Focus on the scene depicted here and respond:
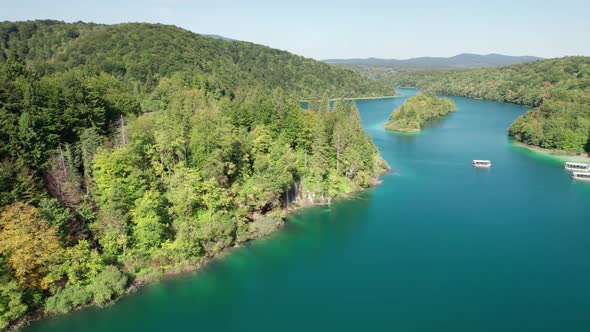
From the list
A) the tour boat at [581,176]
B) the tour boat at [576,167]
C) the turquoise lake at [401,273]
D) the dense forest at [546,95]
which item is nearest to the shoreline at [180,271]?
the turquoise lake at [401,273]

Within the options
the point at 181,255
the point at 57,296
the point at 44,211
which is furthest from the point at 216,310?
the point at 44,211

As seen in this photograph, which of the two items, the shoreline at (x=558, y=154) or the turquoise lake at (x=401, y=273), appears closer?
the turquoise lake at (x=401, y=273)

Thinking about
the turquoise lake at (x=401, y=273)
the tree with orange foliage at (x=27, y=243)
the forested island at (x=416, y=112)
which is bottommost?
the turquoise lake at (x=401, y=273)

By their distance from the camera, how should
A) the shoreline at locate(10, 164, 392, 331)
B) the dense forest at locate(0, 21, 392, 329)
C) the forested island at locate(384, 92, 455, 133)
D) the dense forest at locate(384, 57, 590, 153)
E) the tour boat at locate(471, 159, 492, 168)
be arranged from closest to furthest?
1. the shoreline at locate(10, 164, 392, 331)
2. the dense forest at locate(0, 21, 392, 329)
3. the tour boat at locate(471, 159, 492, 168)
4. the dense forest at locate(384, 57, 590, 153)
5. the forested island at locate(384, 92, 455, 133)

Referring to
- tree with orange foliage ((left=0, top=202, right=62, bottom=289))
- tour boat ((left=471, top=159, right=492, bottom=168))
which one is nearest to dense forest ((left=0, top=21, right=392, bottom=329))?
tree with orange foliage ((left=0, top=202, right=62, bottom=289))

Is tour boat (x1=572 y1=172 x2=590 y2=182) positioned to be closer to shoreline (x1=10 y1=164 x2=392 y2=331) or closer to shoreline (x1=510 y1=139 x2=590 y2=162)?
shoreline (x1=510 y1=139 x2=590 y2=162)

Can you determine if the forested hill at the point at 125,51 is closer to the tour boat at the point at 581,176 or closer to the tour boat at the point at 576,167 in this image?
the tour boat at the point at 581,176

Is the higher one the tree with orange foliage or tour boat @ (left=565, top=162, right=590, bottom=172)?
the tree with orange foliage
